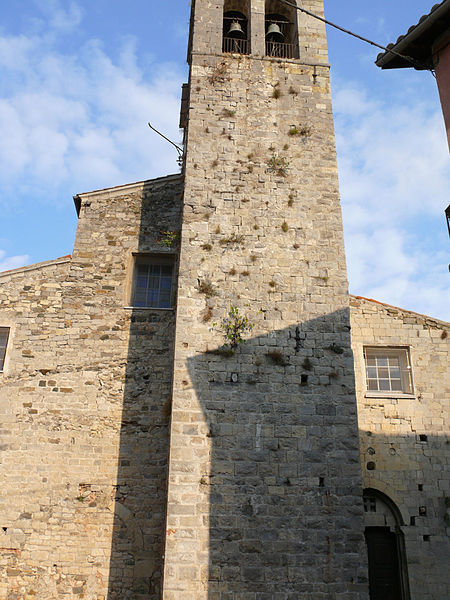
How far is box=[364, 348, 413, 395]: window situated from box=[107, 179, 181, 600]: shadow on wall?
3734 millimetres

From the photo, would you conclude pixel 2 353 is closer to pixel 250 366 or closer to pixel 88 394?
pixel 88 394

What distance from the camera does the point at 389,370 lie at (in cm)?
1024

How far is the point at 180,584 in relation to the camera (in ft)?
23.6

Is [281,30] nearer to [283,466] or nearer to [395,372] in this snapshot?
[395,372]

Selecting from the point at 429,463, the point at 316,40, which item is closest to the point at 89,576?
the point at 429,463

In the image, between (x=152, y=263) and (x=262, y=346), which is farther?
(x=152, y=263)

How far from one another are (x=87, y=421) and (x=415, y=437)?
5.70m

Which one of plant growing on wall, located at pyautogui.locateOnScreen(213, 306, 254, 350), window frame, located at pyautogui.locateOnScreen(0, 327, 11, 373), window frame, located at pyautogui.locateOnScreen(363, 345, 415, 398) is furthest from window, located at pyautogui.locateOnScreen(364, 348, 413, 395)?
window frame, located at pyautogui.locateOnScreen(0, 327, 11, 373)

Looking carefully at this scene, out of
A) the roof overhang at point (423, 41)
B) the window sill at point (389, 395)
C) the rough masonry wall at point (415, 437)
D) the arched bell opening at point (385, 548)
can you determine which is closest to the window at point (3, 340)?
the rough masonry wall at point (415, 437)

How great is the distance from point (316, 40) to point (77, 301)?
734cm

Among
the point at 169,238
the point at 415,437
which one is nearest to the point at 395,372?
the point at 415,437

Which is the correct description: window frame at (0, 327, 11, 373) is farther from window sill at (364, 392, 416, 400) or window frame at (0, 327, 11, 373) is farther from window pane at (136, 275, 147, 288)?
window sill at (364, 392, 416, 400)

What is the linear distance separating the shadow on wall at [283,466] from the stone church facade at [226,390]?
0.09ft

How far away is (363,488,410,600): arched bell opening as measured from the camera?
28.7 feet
